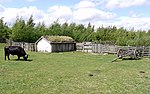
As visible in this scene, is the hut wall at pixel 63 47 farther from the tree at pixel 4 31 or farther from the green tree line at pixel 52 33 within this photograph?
the tree at pixel 4 31

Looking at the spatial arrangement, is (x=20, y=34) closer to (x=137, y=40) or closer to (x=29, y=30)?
(x=29, y=30)

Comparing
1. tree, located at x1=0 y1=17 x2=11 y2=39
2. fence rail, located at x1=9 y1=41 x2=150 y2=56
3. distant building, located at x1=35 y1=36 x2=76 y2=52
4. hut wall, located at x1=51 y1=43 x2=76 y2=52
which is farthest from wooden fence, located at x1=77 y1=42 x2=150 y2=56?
tree, located at x1=0 y1=17 x2=11 y2=39

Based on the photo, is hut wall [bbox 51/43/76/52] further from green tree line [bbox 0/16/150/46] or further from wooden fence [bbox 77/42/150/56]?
green tree line [bbox 0/16/150/46]

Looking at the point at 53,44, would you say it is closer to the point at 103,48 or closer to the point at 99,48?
the point at 99,48

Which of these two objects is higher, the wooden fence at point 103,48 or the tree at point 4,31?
the tree at point 4,31

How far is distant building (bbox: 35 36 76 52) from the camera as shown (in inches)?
1859

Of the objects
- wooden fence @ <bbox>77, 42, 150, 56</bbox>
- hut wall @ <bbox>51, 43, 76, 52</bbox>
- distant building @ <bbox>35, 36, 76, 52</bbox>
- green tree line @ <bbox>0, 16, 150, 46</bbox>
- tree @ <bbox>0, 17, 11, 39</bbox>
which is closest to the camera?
wooden fence @ <bbox>77, 42, 150, 56</bbox>

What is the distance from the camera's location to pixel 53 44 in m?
47.2

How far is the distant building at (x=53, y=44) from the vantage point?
47.2 meters

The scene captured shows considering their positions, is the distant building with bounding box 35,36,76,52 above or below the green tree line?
below

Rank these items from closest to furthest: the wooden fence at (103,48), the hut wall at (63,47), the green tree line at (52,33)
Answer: the wooden fence at (103,48) → the hut wall at (63,47) → the green tree line at (52,33)

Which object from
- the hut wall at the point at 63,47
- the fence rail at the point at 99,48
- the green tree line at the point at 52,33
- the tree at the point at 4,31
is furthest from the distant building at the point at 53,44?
the tree at the point at 4,31

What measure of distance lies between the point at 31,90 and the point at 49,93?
3.44 feet

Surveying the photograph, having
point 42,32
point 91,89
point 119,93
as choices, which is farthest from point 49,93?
point 42,32
